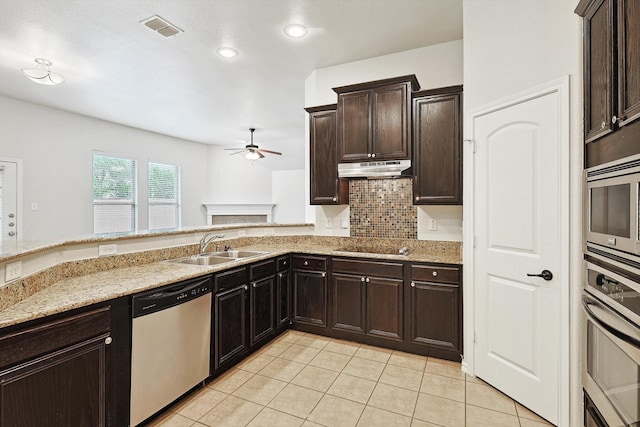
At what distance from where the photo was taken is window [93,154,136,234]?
612 centimetres

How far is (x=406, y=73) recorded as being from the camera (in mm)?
3586

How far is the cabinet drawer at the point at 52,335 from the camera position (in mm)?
1372

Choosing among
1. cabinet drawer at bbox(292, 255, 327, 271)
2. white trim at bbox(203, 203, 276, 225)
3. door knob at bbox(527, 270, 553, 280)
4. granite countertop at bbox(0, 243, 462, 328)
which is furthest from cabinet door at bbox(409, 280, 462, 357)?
white trim at bbox(203, 203, 276, 225)

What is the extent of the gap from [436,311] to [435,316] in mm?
47

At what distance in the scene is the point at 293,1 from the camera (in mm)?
2656

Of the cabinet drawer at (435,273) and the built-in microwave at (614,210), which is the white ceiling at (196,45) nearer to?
the built-in microwave at (614,210)

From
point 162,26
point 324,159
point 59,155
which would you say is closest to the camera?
point 162,26

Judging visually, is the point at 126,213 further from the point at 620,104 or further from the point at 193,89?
the point at 620,104

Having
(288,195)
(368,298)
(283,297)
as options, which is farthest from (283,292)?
(288,195)

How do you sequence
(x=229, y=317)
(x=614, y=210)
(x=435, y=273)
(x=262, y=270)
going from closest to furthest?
(x=614, y=210) < (x=229, y=317) < (x=435, y=273) < (x=262, y=270)

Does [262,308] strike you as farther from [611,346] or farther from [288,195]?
[288,195]

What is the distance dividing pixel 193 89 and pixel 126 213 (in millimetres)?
3425

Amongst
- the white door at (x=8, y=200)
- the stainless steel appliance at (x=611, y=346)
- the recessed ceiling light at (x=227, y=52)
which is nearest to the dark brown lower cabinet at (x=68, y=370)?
the stainless steel appliance at (x=611, y=346)

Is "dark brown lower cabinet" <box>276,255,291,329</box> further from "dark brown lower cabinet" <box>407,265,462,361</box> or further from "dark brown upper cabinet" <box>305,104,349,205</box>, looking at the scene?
"dark brown lower cabinet" <box>407,265,462,361</box>
